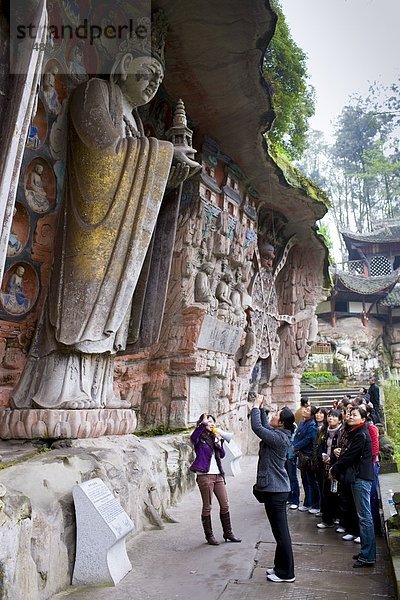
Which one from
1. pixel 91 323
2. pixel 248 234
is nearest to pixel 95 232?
pixel 91 323

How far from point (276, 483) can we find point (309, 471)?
2.14 metres

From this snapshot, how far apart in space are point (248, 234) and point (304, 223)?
1869 millimetres

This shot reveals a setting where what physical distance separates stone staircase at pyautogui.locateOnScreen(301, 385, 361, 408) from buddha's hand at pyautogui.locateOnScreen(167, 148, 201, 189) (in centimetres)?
1243

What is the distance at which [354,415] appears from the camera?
3916mm

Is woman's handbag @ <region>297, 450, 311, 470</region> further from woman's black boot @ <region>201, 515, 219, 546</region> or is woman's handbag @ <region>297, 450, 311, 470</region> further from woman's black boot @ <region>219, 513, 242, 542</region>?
woman's black boot @ <region>201, 515, 219, 546</region>

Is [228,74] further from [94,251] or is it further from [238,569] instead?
[238,569]

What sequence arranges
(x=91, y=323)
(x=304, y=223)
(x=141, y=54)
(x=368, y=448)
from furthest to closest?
(x=304, y=223), (x=141, y=54), (x=91, y=323), (x=368, y=448)

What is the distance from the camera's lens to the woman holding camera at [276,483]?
3461mm

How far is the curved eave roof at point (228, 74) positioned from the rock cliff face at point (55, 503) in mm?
4322

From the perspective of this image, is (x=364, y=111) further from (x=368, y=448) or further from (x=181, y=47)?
(x=368, y=448)

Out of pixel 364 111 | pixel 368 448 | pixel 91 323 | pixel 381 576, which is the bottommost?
pixel 381 576

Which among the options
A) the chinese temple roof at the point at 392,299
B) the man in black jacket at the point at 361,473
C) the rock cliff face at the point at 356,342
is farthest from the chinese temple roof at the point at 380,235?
the man in black jacket at the point at 361,473

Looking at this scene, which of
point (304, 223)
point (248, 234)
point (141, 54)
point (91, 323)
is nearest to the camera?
point (91, 323)

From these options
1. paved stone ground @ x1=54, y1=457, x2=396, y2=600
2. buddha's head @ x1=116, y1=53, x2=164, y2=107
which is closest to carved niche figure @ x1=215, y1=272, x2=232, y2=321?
paved stone ground @ x1=54, y1=457, x2=396, y2=600
